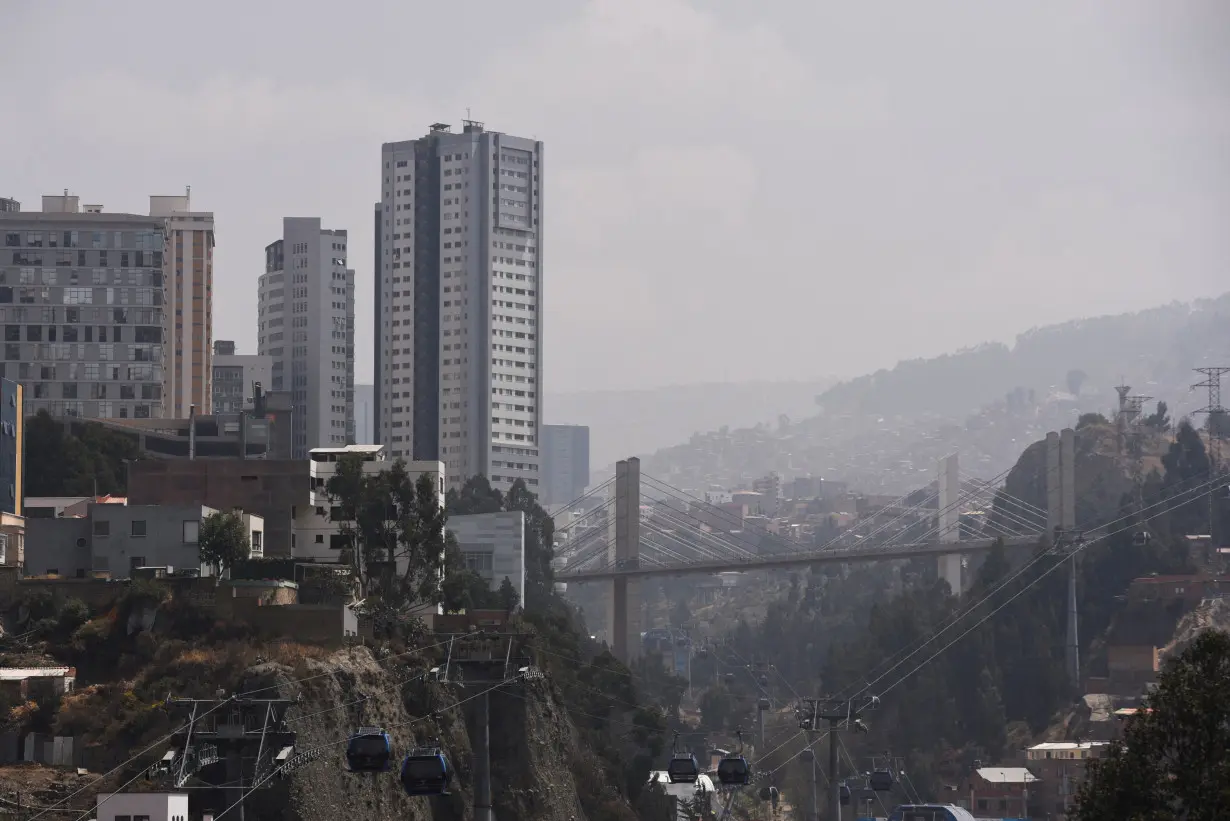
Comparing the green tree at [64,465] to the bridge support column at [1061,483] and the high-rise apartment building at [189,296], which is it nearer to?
the high-rise apartment building at [189,296]

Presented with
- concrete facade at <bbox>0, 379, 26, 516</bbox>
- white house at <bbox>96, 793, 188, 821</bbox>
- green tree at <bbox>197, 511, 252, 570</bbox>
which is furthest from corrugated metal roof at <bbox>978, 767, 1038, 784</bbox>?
white house at <bbox>96, 793, 188, 821</bbox>

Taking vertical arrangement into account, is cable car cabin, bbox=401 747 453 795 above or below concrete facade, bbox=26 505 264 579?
below

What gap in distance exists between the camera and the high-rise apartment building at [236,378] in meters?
194

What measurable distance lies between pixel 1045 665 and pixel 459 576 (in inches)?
2946

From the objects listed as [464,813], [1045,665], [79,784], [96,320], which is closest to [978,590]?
[1045,665]

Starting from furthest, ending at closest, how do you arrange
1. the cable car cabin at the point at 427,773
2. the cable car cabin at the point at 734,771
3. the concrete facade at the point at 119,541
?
the concrete facade at the point at 119,541 < the cable car cabin at the point at 734,771 < the cable car cabin at the point at 427,773

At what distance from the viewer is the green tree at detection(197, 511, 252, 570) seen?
79750 millimetres

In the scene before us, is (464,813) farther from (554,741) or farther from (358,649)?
(554,741)

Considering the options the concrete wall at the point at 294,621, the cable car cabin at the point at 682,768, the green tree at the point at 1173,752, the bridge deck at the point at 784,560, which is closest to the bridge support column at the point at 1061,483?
the bridge deck at the point at 784,560

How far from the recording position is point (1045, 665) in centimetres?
16088

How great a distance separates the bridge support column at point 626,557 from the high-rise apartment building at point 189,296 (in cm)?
3519

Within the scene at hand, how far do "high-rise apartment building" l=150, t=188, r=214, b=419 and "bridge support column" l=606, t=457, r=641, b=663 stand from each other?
115 ft

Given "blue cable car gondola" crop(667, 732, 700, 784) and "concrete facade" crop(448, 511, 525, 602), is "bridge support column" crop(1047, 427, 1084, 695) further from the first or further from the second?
"blue cable car gondola" crop(667, 732, 700, 784)

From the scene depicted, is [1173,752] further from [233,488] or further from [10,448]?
[10,448]
